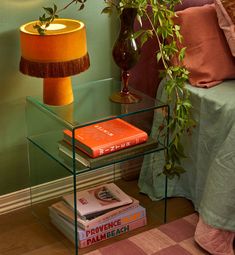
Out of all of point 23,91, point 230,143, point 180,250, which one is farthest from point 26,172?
point 230,143

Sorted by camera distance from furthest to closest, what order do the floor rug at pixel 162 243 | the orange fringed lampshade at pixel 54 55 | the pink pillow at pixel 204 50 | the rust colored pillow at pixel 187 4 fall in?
the rust colored pillow at pixel 187 4, the pink pillow at pixel 204 50, the floor rug at pixel 162 243, the orange fringed lampshade at pixel 54 55

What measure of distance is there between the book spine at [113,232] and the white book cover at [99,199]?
0.08 metres

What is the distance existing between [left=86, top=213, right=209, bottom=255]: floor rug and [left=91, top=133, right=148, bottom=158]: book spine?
1.23 ft

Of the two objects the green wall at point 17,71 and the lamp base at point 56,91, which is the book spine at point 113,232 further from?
the lamp base at point 56,91

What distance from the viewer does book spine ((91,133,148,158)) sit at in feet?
6.62

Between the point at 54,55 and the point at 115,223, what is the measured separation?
2.24 feet

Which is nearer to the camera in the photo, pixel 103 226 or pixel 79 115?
pixel 79 115

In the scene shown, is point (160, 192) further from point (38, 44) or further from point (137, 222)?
point (38, 44)

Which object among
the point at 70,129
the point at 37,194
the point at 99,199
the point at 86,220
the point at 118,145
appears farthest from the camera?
the point at 37,194

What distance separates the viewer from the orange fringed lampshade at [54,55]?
6.61 feet

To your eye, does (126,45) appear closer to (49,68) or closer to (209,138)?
(49,68)

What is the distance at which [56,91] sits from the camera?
2139mm

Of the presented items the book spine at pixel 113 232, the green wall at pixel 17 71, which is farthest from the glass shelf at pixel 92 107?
the book spine at pixel 113 232

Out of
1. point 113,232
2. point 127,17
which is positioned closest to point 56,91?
point 127,17
